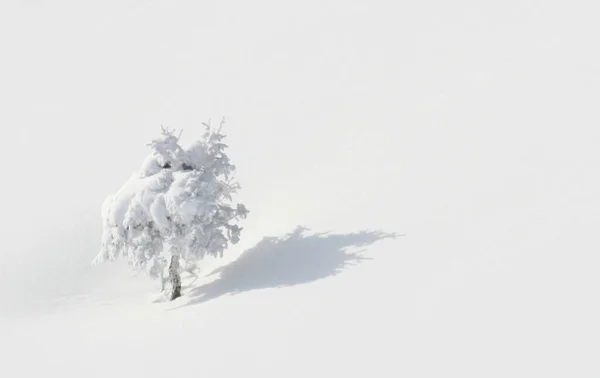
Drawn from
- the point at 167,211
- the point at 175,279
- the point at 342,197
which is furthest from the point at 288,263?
the point at 342,197

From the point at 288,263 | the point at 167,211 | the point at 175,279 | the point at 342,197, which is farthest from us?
the point at 342,197

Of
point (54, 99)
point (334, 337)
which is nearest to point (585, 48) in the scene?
point (334, 337)

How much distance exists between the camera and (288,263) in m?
21.9

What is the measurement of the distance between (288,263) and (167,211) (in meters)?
5.02

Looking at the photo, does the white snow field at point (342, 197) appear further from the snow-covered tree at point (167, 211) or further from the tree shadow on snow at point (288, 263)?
the snow-covered tree at point (167, 211)

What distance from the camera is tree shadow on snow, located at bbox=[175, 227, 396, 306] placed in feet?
66.5

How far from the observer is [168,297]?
22.9 meters

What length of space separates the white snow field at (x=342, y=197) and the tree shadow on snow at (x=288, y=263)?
4.5 inches

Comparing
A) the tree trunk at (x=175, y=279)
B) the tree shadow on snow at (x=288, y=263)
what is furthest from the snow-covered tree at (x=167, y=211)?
the tree shadow on snow at (x=288, y=263)

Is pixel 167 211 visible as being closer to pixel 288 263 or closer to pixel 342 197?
pixel 288 263

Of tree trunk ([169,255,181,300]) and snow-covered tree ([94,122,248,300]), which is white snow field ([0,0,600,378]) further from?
snow-covered tree ([94,122,248,300])

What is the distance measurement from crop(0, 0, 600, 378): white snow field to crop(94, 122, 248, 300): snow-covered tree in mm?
2069

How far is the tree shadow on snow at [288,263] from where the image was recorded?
66.5 ft

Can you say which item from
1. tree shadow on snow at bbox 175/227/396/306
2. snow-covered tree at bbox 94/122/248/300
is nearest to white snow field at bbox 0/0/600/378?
tree shadow on snow at bbox 175/227/396/306
